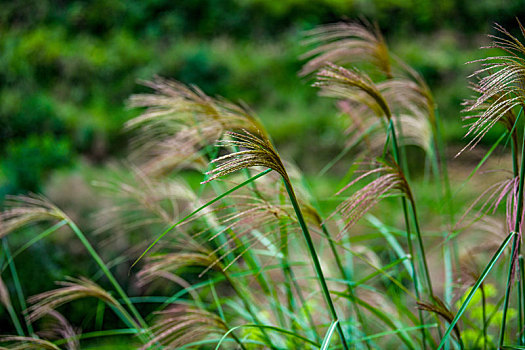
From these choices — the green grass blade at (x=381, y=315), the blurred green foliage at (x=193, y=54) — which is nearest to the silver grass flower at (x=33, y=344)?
the green grass blade at (x=381, y=315)

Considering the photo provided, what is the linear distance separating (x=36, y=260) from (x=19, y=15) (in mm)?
7057

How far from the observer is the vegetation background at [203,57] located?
18.9ft

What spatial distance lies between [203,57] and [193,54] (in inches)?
8.6

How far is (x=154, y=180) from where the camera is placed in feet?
5.19

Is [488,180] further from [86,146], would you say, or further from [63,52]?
[63,52]

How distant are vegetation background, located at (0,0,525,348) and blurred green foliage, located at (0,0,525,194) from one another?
0.06 feet

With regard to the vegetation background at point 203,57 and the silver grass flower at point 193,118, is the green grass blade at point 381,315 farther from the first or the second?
the vegetation background at point 203,57

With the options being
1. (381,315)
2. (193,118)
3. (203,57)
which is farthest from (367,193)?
(203,57)

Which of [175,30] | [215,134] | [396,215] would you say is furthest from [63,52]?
[215,134]

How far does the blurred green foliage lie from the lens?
595cm

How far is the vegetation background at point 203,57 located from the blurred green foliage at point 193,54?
0.02 metres

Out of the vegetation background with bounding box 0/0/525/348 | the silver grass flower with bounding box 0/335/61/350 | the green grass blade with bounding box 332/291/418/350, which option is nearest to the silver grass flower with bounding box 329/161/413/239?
the green grass blade with bounding box 332/291/418/350

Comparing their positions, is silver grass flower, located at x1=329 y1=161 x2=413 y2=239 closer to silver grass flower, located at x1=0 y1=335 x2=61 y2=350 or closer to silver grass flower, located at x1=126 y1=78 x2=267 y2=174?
silver grass flower, located at x1=126 y1=78 x2=267 y2=174

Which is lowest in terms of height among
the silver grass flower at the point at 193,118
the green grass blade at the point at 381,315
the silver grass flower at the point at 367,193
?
the green grass blade at the point at 381,315
